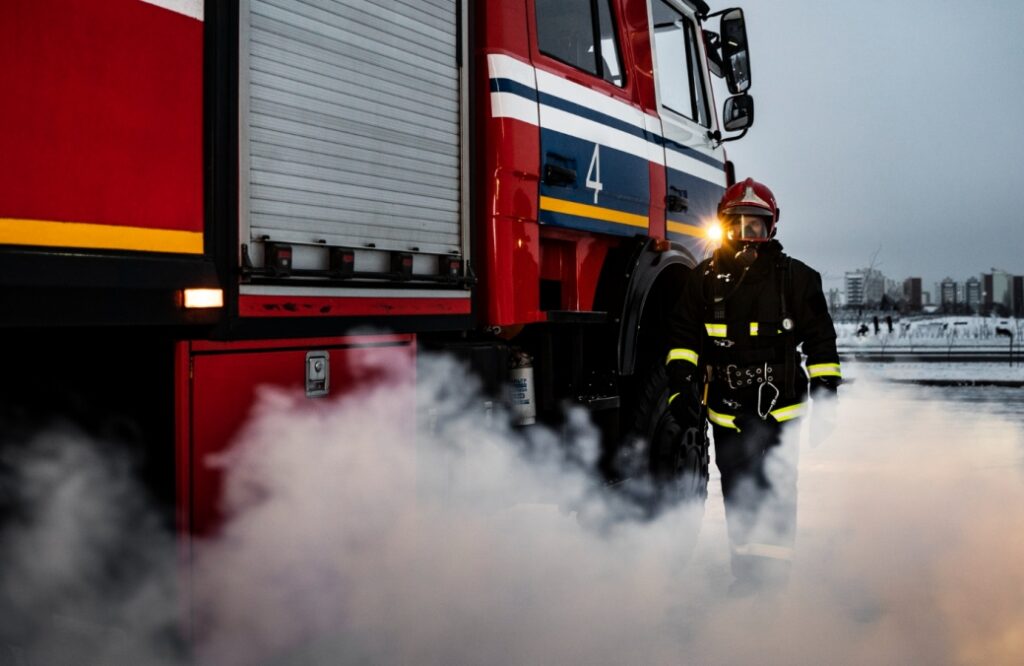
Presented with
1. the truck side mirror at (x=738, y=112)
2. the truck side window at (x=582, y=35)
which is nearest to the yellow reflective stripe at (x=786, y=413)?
the truck side window at (x=582, y=35)

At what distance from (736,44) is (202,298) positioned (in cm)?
360

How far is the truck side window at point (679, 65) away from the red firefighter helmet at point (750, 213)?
3.50 ft

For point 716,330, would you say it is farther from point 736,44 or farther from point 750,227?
point 736,44

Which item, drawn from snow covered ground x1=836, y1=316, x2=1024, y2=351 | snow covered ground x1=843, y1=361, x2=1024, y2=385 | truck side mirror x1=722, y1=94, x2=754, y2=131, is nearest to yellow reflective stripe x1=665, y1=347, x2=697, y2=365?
truck side mirror x1=722, y1=94, x2=754, y2=131

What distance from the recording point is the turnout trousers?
4164 millimetres

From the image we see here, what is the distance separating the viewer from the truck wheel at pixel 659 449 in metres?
4.82

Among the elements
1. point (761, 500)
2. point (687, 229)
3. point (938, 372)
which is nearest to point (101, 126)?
point (761, 500)

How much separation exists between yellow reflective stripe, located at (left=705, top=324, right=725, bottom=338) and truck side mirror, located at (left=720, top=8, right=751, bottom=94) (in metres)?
1.74

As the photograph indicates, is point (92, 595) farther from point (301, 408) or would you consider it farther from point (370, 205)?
point (370, 205)

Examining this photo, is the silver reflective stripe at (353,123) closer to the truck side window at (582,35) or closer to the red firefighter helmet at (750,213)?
the truck side window at (582,35)

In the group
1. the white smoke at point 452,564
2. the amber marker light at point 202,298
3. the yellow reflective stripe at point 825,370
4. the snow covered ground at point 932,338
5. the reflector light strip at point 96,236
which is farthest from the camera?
the snow covered ground at point 932,338

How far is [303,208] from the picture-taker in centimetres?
293

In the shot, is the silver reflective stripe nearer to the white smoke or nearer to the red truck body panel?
the red truck body panel

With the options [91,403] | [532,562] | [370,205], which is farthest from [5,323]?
[532,562]
